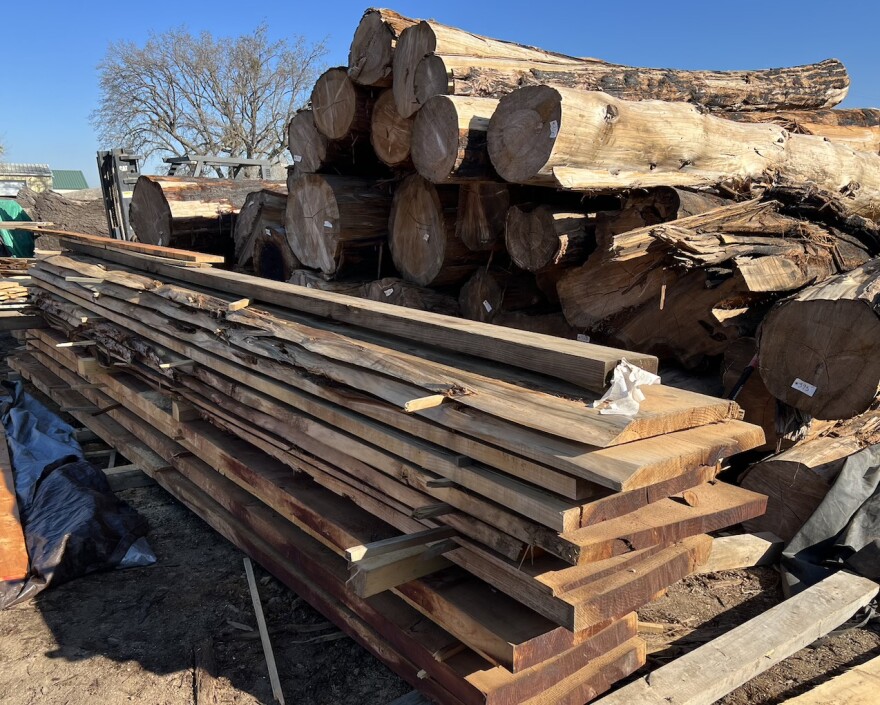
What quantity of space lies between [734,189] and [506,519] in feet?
9.30

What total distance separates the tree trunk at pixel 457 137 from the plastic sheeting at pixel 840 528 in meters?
2.44

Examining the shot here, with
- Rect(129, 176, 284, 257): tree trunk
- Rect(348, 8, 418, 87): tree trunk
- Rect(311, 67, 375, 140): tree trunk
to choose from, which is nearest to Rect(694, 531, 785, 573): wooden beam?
Rect(348, 8, 418, 87): tree trunk

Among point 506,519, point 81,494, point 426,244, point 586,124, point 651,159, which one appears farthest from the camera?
point 426,244

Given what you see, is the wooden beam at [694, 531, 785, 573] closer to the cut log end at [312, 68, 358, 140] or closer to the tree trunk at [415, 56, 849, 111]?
the tree trunk at [415, 56, 849, 111]

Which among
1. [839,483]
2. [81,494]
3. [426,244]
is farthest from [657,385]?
[81,494]

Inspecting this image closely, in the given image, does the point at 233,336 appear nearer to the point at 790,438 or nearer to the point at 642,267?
the point at 642,267

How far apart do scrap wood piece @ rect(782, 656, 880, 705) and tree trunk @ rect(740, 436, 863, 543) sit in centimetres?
95

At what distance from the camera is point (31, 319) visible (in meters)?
6.67

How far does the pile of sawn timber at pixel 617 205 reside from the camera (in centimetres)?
330

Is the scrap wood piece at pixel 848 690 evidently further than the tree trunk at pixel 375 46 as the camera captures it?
No

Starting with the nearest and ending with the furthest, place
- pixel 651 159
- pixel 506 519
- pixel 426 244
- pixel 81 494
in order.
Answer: pixel 506 519, pixel 651 159, pixel 81 494, pixel 426 244

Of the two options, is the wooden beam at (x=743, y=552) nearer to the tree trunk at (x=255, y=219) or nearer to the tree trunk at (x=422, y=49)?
the tree trunk at (x=422, y=49)

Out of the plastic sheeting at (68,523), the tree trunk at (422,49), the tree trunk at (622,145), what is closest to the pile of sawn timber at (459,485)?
the plastic sheeting at (68,523)

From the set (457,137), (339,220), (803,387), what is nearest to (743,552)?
(803,387)
